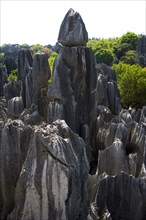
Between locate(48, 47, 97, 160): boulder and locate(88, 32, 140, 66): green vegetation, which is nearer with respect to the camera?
locate(48, 47, 97, 160): boulder

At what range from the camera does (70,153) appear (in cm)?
598

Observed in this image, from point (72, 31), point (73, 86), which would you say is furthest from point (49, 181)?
point (72, 31)

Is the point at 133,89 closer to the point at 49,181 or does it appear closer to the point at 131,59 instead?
the point at 49,181

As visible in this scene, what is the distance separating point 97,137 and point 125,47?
46.2m

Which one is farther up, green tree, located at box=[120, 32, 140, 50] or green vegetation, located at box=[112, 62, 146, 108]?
green tree, located at box=[120, 32, 140, 50]

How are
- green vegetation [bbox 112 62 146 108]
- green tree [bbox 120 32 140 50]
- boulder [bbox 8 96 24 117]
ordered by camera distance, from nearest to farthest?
boulder [bbox 8 96 24 117] < green vegetation [bbox 112 62 146 108] < green tree [bbox 120 32 140 50]

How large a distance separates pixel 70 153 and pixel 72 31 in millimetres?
8137

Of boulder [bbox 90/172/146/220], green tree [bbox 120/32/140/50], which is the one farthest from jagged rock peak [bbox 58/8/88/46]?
green tree [bbox 120/32/140/50]

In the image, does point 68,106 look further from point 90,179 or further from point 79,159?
point 79,159

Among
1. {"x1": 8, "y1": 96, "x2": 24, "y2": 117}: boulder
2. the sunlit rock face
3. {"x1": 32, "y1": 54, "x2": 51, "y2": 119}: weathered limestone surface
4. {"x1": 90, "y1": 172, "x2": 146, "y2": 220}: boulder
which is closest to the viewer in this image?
the sunlit rock face

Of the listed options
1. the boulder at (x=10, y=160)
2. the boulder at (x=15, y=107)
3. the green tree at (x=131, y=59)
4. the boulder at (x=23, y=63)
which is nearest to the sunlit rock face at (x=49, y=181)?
the boulder at (x=10, y=160)

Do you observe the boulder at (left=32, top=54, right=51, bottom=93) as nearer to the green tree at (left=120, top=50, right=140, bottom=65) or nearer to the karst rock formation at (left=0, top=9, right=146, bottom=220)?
the karst rock formation at (left=0, top=9, right=146, bottom=220)

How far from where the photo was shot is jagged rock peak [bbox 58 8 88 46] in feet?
42.8

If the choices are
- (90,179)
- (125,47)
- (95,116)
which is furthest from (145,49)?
(90,179)
